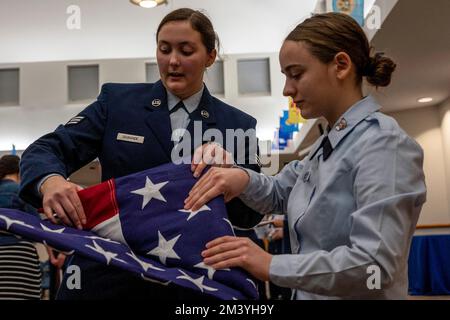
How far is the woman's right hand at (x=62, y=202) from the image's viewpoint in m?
1.42

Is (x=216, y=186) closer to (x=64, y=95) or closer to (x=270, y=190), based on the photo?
(x=270, y=190)

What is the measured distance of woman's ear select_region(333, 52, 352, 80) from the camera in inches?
57.2

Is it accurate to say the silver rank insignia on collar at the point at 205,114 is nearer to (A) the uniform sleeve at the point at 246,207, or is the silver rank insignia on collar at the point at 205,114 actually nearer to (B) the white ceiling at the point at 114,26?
(A) the uniform sleeve at the point at 246,207

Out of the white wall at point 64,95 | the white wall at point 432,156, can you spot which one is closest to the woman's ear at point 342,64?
the white wall at point 432,156

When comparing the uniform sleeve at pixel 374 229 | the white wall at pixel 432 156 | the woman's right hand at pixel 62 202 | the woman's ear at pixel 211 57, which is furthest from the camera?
the white wall at pixel 432 156

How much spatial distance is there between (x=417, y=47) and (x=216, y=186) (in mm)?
4979

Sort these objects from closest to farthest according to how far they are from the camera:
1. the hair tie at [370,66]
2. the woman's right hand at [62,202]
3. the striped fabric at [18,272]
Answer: the woman's right hand at [62,202], the hair tie at [370,66], the striped fabric at [18,272]

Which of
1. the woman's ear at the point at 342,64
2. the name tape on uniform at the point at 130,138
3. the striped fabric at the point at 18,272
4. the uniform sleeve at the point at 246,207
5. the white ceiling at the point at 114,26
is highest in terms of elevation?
the white ceiling at the point at 114,26

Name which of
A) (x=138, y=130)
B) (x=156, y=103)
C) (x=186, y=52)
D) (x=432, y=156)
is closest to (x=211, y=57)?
(x=186, y=52)

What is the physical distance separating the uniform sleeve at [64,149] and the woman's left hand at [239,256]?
0.47 m

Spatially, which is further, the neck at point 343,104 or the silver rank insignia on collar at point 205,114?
the silver rank insignia on collar at point 205,114

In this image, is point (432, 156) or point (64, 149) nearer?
point (64, 149)

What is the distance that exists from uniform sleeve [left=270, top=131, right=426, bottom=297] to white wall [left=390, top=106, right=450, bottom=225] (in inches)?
333

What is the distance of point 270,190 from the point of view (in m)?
1.67
